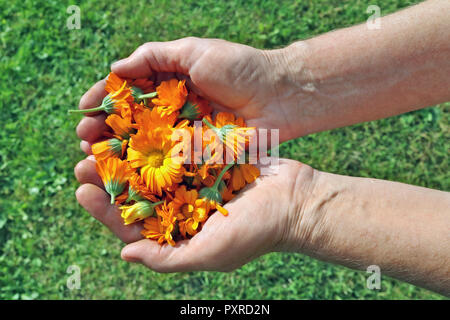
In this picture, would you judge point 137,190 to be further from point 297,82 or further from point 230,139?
point 297,82

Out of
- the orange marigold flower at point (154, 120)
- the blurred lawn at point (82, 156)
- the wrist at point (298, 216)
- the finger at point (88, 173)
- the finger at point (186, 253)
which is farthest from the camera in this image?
the blurred lawn at point (82, 156)

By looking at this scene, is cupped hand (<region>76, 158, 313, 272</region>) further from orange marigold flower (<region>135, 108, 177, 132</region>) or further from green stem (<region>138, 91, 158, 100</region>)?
green stem (<region>138, 91, 158, 100</region>)

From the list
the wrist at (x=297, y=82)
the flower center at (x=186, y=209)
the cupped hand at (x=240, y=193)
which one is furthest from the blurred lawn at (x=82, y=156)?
the flower center at (x=186, y=209)

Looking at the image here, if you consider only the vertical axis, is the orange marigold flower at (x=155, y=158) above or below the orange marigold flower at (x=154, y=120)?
below

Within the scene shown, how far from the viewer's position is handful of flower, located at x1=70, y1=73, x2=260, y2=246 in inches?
81.8

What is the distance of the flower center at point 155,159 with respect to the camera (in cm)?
215

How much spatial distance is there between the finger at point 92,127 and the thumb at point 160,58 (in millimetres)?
276

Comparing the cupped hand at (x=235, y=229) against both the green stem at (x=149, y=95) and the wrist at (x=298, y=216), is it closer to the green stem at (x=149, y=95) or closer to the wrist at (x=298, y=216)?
the wrist at (x=298, y=216)

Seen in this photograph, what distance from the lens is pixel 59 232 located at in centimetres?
319

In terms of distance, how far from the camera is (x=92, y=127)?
2.31m

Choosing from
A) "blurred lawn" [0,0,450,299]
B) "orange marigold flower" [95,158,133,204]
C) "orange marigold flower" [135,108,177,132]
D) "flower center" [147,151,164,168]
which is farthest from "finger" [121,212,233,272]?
"blurred lawn" [0,0,450,299]

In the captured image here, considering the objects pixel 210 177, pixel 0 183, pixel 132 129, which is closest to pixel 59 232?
pixel 0 183

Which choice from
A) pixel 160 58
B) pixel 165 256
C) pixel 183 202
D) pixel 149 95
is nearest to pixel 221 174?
pixel 183 202
